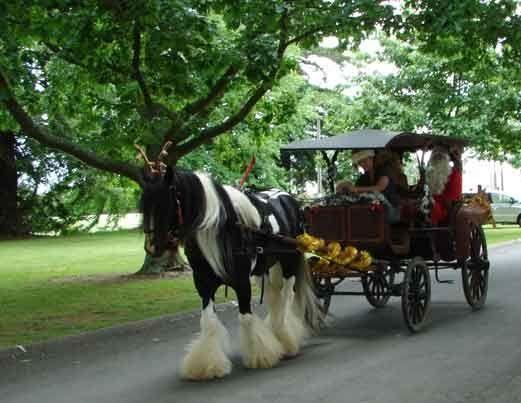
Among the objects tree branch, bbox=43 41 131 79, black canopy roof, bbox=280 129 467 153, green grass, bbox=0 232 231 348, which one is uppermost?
tree branch, bbox=43 41 131 79

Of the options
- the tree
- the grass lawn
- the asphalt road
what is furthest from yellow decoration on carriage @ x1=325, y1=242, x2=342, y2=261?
the tree

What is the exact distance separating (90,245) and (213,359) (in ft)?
76.5

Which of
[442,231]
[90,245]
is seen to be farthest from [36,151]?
[442,231]

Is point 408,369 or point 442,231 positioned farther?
point 442,231

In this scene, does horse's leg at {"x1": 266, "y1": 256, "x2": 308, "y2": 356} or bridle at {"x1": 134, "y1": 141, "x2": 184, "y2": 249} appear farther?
horse's leg at {"x1": 266, "y1": 256, "x2": 308, "y2": 356}

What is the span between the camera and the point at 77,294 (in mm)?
14688

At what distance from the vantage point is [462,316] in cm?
1092

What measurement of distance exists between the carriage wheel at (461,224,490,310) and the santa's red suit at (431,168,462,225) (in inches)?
19.9

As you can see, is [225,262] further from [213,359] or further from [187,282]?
[187,282]

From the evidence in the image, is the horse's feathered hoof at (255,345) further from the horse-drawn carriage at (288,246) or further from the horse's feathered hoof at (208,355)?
the horse's feathered hoof at (208,355)

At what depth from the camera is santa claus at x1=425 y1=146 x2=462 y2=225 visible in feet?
36.2

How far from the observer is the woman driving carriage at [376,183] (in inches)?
394

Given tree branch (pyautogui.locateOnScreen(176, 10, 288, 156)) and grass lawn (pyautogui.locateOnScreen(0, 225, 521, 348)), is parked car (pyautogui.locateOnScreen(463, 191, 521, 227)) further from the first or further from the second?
tree branch (pyautogui.locateOnScreen(176, 10, 288, 156))

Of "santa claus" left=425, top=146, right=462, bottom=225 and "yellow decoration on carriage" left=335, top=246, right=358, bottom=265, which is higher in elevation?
"santa claus" left=425, top=146, right=462, bottom=225
